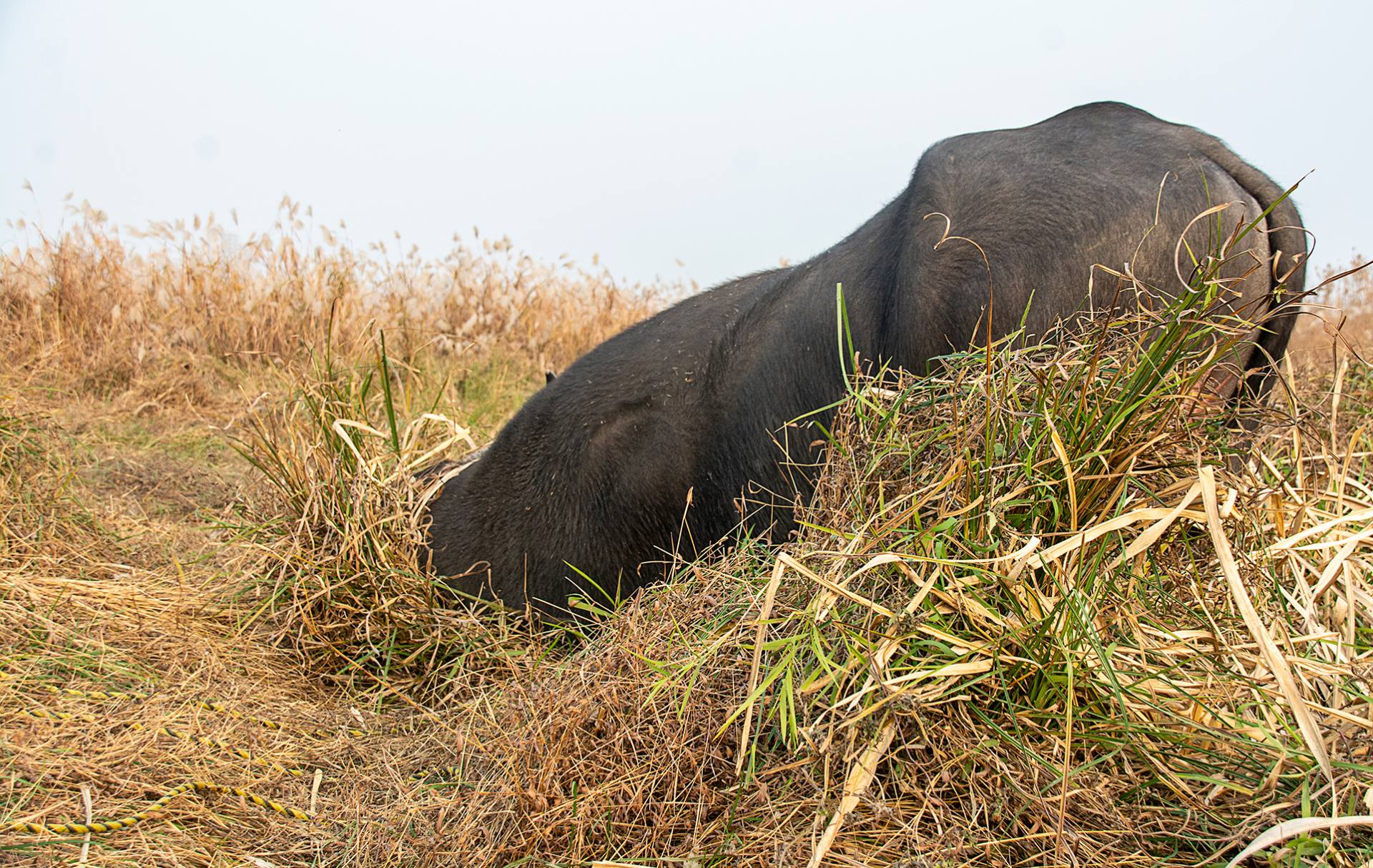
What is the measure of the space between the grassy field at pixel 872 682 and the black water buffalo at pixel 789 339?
1.20ft

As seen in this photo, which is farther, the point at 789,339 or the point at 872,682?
the point at 789,339

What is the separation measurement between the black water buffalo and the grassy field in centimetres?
37

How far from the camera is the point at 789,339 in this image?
327cm

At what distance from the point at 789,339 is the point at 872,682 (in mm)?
1853

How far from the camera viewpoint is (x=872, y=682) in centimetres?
158

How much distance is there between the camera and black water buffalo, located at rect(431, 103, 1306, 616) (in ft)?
8.88

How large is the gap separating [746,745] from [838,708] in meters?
0.18

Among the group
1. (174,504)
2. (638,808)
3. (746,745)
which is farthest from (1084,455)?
(174,504)

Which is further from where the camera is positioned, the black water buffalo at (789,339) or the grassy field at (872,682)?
the black water buffalo at (789,339)

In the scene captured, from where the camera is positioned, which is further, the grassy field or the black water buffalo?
the black water buffalo

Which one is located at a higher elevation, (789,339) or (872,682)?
(789,339)

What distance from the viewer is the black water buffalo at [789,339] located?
2707 mm

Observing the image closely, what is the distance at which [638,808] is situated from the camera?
175cm

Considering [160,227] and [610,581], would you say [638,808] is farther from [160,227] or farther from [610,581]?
[160,227]
